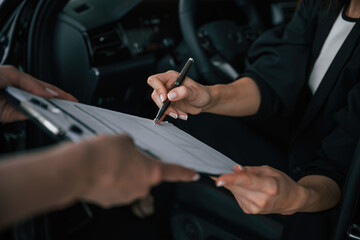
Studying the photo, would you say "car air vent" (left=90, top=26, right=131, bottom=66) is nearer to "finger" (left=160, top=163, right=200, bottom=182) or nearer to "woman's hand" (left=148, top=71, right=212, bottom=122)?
"woman's hand" (left=148, top=71, right=212, bottom=122)

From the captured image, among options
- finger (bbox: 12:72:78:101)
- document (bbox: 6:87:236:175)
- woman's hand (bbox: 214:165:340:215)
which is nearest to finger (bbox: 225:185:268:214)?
woman's hand (bbox: 214:165:340:215)

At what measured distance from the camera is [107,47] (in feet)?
2.88

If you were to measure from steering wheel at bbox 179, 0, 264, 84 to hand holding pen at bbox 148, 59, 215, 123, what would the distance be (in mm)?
243

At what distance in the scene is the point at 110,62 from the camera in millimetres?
893

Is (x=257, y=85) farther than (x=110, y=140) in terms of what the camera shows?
Yes

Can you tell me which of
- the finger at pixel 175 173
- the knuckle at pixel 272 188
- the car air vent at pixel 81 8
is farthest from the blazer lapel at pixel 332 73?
the car air vent at pixel 81 8

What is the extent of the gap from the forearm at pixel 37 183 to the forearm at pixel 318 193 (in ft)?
1.48

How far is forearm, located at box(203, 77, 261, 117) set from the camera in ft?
2.39

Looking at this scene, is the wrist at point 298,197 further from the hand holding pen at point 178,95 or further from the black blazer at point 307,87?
the hand holding pen at point 178,95

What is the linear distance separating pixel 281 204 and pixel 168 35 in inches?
31.7

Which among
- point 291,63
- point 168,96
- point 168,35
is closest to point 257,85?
point 291,63

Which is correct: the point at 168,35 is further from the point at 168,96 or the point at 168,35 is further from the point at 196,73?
the point at 168,96

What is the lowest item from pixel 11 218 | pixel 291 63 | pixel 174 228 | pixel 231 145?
pixel 174 228
